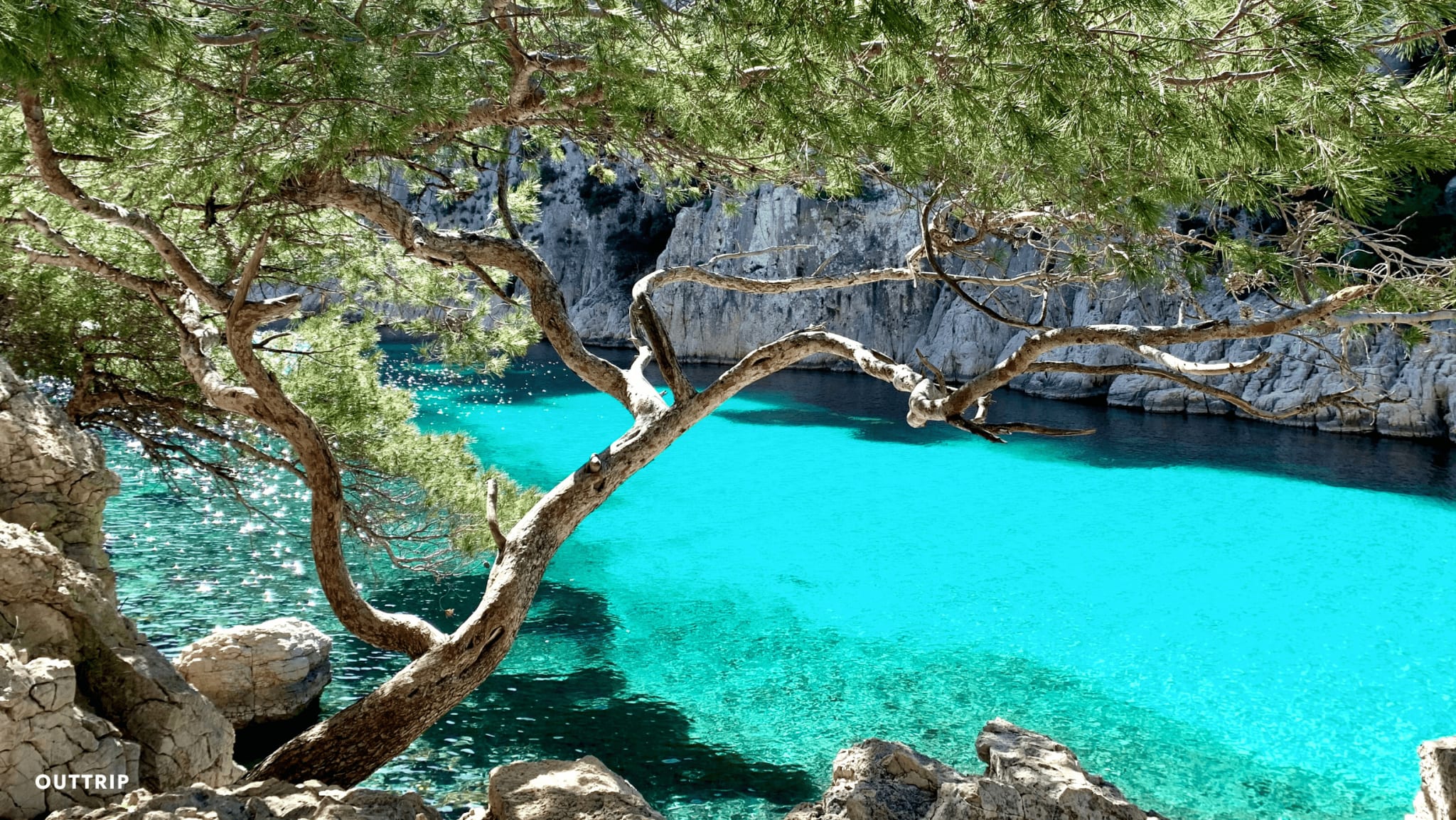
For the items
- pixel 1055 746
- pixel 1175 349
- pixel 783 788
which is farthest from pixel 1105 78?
pixel 1175 349

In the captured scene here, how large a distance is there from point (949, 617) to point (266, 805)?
26.8ft

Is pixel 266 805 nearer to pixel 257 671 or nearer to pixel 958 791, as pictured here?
pixel 958 791

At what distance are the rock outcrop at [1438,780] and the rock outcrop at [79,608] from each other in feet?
15.1

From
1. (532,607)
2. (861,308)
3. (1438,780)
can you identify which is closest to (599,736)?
(532,607)

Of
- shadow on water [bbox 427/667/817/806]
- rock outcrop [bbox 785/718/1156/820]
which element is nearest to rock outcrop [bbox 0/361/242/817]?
rock outcrop [bbox 785/718/1156/820]

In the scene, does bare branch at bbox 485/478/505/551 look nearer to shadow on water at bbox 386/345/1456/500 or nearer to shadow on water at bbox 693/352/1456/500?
shadow on water at bbox 386/345/1456/500

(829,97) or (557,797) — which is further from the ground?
(829,97)

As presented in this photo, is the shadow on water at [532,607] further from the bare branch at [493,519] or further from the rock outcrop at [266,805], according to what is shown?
the rock outcrop at [266,805]

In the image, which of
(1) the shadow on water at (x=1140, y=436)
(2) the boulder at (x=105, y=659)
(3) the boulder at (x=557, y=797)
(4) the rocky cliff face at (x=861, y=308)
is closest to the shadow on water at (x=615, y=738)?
(2) the boulder at (x=105, y=659)

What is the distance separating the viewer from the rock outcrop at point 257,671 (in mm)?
6328

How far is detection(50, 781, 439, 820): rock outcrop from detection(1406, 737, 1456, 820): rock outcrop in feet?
12.2

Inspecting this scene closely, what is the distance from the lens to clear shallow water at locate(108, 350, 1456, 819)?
656 centimetres

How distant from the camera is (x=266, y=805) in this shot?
2633 mm

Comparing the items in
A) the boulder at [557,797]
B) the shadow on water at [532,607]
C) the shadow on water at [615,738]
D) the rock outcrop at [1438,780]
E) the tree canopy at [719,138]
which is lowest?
the shadow on water at [615,738]
